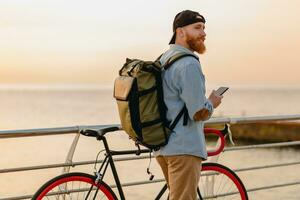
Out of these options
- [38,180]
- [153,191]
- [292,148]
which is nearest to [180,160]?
[153,191]

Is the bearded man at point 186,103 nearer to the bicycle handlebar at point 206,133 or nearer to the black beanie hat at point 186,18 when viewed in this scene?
the black beanie hat at point 186,18

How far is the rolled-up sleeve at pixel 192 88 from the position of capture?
9.49 ft

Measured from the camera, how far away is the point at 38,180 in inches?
1235

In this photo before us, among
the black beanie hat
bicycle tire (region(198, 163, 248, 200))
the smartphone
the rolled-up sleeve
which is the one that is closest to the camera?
the rolled-up sleeve

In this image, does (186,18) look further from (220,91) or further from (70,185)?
(70,185)

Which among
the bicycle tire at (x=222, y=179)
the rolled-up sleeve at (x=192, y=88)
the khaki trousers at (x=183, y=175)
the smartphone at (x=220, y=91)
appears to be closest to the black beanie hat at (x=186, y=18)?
the rolled-up sleeve at (x=192, y=88)

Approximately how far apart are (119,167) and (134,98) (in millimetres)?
32639

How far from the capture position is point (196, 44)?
3053 millimetres

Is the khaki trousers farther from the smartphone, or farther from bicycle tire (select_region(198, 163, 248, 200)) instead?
bicycle tire (select_region(198, 163, 248, 200))

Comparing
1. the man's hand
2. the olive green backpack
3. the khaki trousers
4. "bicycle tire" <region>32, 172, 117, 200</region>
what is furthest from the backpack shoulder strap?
"bicycle tire" <region>32, 172, 117, 200</region>

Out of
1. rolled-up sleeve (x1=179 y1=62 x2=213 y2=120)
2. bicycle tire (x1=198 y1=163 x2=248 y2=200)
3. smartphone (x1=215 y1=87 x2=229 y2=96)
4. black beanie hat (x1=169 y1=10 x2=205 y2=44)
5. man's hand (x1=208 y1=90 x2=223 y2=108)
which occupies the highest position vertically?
black beanie hat (x1=169 y1=10 x2=205 y2=44)

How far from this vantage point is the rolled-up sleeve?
2893 millimetres

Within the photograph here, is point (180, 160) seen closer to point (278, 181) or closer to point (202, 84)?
point (202, 84)

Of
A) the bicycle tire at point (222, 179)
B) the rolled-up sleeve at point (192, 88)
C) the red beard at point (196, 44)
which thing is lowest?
the bicycle tire at point (222, 179)
